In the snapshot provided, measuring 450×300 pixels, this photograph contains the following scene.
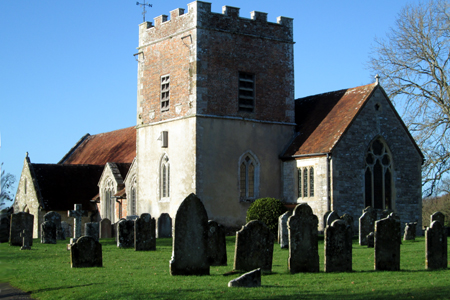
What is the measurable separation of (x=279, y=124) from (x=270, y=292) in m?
19.7

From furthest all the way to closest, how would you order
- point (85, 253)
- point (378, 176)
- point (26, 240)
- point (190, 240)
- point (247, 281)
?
1. point (378, 176)
2. point (26, 240)
3. point (85, 253)
4. point (190, 240)
5. point (247, 281)

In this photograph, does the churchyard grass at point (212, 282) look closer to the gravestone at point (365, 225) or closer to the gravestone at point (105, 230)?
the gravestone at point (365, 225)

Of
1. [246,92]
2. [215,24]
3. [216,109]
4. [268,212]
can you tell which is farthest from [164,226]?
[215,24]

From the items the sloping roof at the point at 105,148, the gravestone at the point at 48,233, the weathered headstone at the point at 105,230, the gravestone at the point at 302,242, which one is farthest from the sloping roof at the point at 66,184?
the gravestone at the point at 302,242

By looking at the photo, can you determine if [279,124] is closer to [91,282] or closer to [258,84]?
[258,84]

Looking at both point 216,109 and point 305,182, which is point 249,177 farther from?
point 216,109

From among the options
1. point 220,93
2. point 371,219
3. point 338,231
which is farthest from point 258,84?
point 338,231

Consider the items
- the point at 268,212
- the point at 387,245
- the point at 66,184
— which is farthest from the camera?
the point at 66,184

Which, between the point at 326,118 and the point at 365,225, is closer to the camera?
the point at 365,225

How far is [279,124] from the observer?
29.6 metres

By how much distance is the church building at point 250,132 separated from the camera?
26922mm

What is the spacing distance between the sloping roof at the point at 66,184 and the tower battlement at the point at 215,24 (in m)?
12.3

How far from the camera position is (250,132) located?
28609 millimetres

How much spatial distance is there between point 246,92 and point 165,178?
5.86 metres
